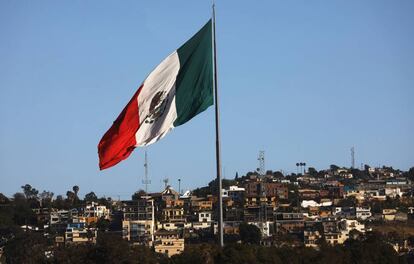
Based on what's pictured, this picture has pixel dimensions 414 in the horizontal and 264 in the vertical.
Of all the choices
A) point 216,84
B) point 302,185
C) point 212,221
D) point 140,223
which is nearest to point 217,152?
point 216,84

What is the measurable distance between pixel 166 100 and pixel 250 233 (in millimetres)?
79632

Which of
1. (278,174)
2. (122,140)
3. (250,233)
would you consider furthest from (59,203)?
(122,140)

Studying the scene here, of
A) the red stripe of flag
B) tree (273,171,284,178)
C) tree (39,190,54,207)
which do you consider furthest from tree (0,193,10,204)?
the red stripe of flag

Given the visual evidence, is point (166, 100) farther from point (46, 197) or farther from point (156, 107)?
point (46, 197)

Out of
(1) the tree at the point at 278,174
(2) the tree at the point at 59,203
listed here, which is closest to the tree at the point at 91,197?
(2) the tree at the point at 59,203

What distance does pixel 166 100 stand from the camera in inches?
557

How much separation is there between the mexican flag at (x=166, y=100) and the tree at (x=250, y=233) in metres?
76.7

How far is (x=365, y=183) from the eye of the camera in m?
158

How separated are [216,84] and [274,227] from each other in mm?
92226

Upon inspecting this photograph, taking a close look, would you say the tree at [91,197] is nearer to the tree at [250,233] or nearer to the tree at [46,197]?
the tree at [46,197]

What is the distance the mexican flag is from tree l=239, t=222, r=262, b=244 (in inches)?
3020

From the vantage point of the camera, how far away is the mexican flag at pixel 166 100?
14.0 m

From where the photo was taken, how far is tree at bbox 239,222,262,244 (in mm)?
91562

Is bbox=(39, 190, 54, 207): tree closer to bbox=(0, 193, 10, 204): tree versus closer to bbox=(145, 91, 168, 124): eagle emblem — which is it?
bbox=(0, 193, 10, 204): tree
